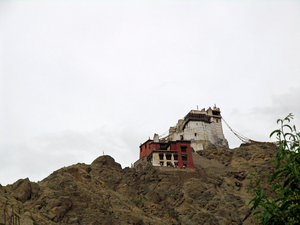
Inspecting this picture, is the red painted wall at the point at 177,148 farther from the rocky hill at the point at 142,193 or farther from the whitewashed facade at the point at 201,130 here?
the whitewashed facade at the point at 201,130

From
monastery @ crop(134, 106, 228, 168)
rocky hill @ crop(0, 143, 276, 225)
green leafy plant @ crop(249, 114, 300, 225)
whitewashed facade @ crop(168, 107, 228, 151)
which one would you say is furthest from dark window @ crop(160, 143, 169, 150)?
green leafy plant @ crop(249, 114, 300, 225)

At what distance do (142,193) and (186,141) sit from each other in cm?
1850

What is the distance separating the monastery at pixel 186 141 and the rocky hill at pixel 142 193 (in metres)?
3.72

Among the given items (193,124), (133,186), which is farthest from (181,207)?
(193,124)

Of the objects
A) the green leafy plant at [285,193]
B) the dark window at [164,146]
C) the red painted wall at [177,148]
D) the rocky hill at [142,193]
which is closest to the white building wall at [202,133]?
the rocky hill at [142,193]

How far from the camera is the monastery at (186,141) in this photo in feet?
219

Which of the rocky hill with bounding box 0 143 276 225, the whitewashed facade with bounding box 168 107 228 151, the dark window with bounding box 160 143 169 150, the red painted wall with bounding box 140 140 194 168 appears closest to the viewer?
the rocky hill with bounding box 0 143 276 225

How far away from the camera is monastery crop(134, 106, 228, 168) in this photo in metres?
66.8

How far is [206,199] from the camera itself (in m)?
54.9

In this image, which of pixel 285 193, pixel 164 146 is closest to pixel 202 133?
pixel 164 146

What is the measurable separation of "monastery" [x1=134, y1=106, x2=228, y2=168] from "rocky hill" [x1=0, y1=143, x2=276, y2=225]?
12.2ft

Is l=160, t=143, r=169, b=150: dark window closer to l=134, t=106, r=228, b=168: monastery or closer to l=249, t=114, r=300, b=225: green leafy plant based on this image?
l=134, t=106, r=228, b=168: monastery

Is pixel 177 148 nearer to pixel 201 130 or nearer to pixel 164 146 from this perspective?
pixel 164 146

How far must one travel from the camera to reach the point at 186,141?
69.2 meters
